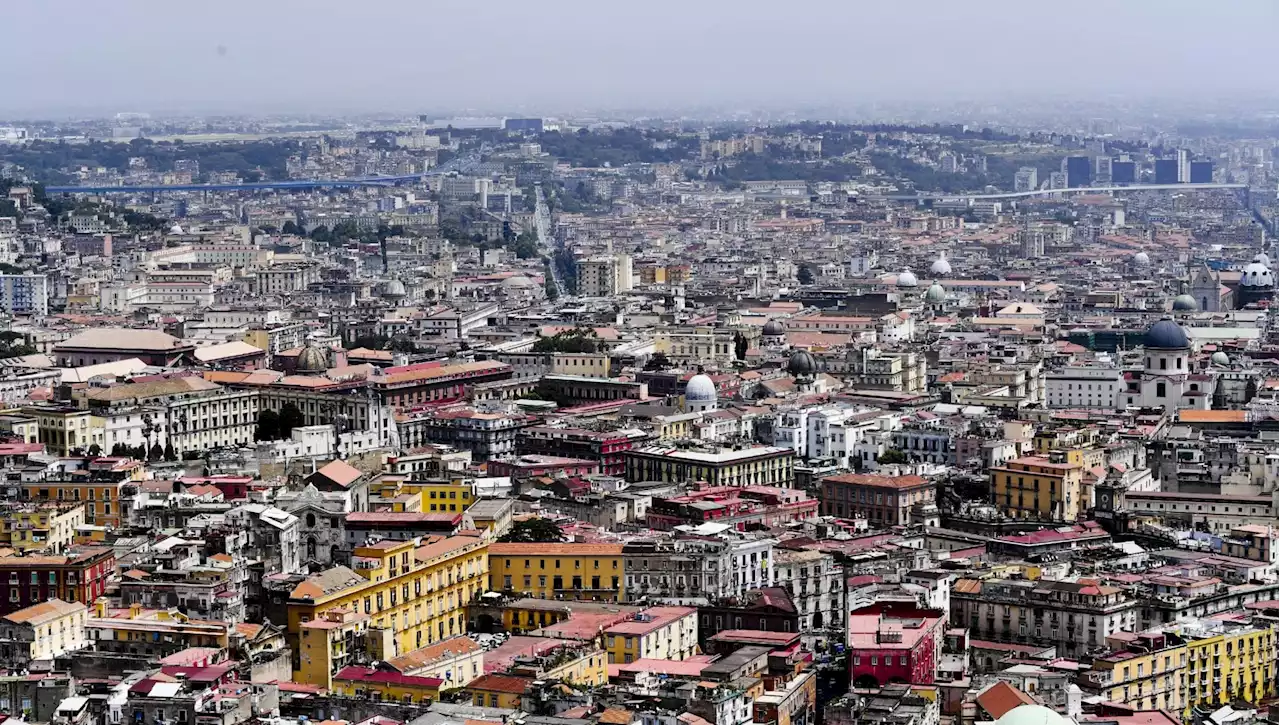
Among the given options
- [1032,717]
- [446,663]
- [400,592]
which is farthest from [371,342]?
[1032,717]

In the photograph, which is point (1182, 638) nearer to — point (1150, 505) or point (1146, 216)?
point (1150, 505)

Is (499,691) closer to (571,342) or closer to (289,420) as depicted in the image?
(289,420)

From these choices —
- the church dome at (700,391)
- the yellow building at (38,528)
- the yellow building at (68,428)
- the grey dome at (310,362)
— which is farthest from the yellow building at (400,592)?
the grey dome at (310,362)

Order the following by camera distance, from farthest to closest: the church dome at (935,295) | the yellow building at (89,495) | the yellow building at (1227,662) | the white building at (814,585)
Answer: the church dome at (935,295) → the yellow building at (89,495) → the white building at (814,585) → the yellow building at (1227,662)

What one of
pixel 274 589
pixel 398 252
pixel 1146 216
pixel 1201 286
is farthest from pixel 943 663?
pixel 1146 216

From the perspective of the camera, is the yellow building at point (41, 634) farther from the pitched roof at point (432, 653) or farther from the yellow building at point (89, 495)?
the yellow building at point (89, 495)

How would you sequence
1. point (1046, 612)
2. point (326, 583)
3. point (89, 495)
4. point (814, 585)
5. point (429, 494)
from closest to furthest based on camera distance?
point (326, 583) → point (1046, 612) → point (814, 585) → point (89, 495) → point (429, 494)
